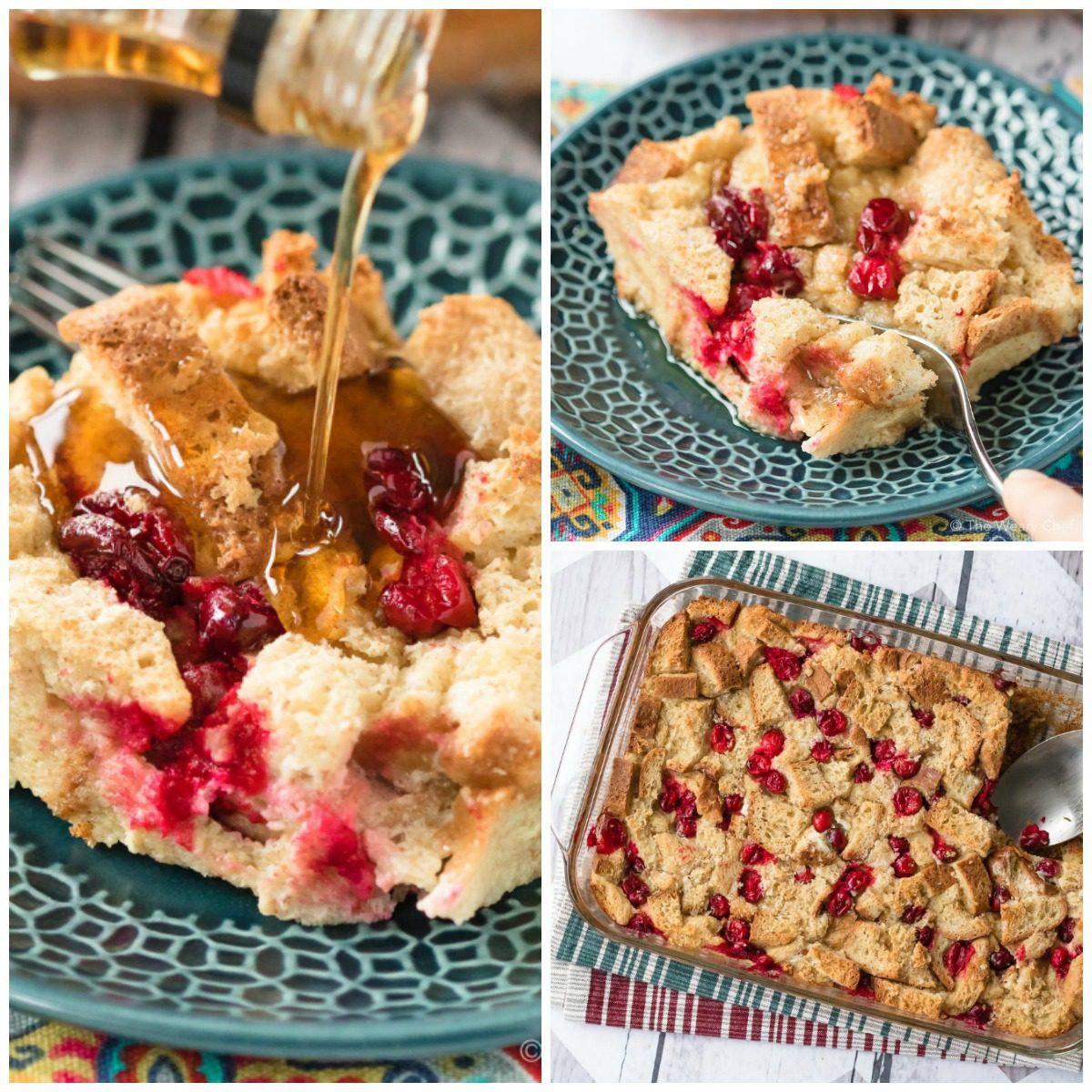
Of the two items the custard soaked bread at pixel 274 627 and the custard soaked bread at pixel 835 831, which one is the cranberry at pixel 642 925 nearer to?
the custard soaked bread at pixel 835 831

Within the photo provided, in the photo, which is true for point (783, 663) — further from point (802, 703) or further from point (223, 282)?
point (223, 282)

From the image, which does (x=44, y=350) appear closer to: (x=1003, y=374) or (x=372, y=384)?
(x=372, y=384)

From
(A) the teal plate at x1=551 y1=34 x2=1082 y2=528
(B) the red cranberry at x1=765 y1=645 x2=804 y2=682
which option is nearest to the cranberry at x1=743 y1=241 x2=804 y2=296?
(A) the teal plate at x1=551 y1=34 x2=1082 y2=528

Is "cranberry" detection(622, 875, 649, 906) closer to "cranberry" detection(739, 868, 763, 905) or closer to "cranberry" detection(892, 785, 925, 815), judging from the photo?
"cranberry" detection(739, 868, 763, 905)

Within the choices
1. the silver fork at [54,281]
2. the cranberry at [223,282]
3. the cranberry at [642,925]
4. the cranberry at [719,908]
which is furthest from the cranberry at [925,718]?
the silver fork at [54,281]

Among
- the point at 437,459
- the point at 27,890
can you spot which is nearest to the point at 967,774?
the point at 437,459

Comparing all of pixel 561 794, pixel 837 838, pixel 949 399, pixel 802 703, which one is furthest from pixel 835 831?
pixel 949 399
